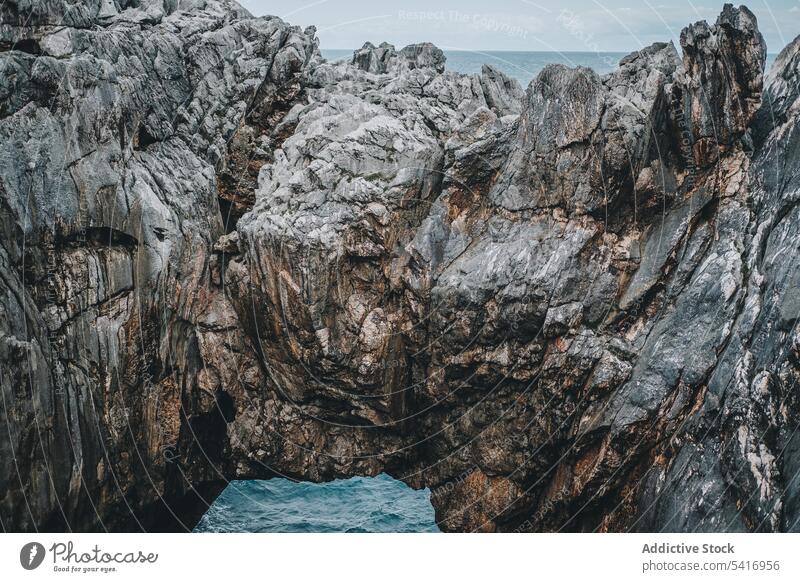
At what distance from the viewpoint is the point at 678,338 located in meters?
18.9

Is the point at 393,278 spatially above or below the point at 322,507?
above

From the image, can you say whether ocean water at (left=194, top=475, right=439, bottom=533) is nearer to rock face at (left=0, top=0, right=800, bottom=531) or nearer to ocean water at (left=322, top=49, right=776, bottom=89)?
rock face at (left=0, top=0, right=800, bottom=531)

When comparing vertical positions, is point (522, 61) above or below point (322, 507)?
above

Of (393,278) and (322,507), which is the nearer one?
(393,278)

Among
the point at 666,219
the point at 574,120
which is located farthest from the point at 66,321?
the point at 666,219

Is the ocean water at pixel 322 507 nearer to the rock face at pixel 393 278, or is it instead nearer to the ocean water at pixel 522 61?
the rock face at pixel 393 278

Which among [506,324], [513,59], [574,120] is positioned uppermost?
[513,59]

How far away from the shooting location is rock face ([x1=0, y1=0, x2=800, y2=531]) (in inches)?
712

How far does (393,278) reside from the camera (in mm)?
22359

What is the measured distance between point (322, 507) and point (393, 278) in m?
6.96

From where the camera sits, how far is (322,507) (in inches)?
895

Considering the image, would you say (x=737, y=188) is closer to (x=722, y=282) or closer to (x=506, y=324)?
(x=722, y=282)

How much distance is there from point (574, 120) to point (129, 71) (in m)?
12.6

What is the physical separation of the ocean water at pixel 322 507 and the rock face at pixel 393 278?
1.74 ft
